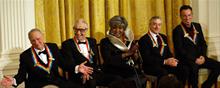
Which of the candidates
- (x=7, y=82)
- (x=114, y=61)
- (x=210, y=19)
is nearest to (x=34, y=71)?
(x=7, y=82)

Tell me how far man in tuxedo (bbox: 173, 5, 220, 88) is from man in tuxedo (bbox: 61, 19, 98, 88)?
121 cm

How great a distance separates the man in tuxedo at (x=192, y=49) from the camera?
5301 mm

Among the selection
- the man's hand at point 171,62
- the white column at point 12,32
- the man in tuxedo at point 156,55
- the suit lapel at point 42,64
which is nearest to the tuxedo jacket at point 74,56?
the suit lapel at point 42,64

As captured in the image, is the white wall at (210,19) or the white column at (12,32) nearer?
the white column at (12,32)

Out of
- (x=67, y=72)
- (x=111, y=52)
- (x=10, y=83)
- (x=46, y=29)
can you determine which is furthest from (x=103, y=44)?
(x=10, y=83)

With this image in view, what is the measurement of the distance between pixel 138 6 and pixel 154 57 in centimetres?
124

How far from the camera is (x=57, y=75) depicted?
4.56 metres

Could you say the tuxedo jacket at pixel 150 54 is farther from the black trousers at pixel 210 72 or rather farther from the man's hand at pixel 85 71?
the man's hand at pixel 85 71

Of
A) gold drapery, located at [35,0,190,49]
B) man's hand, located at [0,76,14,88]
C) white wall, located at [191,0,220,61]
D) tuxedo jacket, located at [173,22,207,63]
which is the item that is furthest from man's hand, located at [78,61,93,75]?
white wall, located at [191,0,220,61]

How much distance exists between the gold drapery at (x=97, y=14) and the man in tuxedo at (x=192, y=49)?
31.1 inches

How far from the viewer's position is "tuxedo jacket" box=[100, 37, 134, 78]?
15.8 ft

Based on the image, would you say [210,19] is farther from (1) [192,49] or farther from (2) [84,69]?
(2) [84,69]

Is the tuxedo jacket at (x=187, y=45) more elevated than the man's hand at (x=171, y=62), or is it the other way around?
the tuxedo jacket at (x=187, y=45)

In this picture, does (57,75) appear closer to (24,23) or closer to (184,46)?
(24,23)
